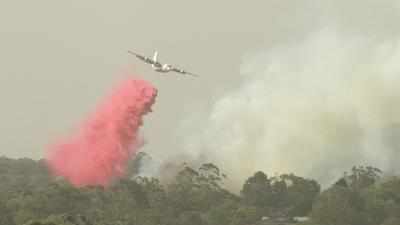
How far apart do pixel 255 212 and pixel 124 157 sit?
2992 centimetres

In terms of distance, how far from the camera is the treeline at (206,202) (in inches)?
4464

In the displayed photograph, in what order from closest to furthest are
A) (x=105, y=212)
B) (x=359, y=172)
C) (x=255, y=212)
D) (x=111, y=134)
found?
(x=105, y=212) → (x=255, y=212) → (x=111, y=134) → (x=359, y=172)

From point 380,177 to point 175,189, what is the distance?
169 ft

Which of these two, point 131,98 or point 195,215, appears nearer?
point 195,215

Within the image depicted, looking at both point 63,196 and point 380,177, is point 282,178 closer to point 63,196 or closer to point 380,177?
point 380,177

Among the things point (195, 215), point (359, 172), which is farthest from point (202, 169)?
point (195, 215)

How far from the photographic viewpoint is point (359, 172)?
169000 mm

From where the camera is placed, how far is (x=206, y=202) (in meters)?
144

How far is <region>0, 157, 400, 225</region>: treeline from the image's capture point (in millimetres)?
113381

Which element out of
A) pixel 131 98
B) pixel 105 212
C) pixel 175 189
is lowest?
pixel 105 212

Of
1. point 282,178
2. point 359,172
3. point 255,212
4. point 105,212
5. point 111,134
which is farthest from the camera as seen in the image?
point 359,172

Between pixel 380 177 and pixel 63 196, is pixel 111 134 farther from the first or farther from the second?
pixel 380 177

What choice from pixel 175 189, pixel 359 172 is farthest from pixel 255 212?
pixel 359 172

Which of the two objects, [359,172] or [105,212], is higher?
[359,172]
